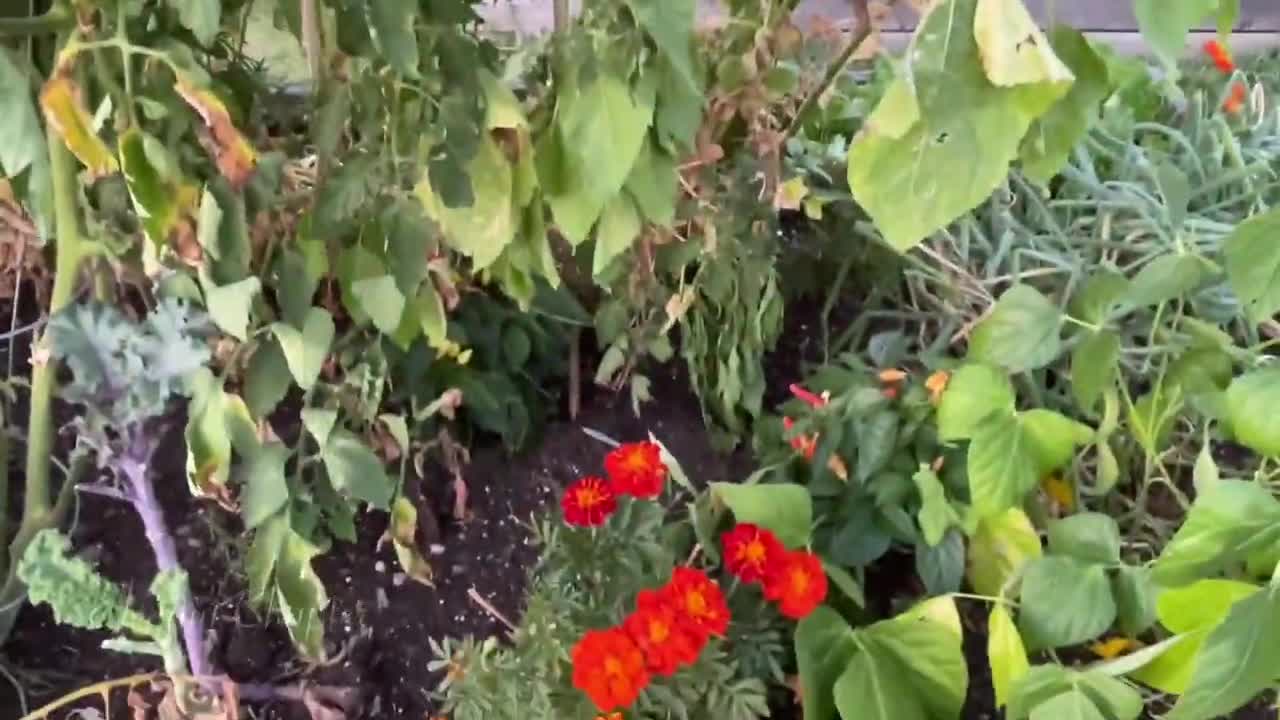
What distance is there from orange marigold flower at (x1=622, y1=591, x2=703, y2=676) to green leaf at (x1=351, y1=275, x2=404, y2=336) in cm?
22

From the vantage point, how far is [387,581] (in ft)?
3.04

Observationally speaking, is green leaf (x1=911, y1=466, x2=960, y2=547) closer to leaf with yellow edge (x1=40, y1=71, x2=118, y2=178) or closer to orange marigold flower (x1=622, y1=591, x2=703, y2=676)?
orange marigold flower (x1=622, y1=591, x2=703, y2=676)

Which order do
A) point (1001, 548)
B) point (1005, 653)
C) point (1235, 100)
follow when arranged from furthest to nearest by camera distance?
point (1235, 100) < point (1001, 548) < point (1005, 653)

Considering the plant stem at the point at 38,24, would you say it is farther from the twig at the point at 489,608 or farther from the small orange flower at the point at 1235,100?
the small orange flower at the point at 1235,100

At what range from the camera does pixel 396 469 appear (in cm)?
96

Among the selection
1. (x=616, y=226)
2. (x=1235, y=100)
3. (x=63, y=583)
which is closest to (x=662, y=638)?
(x=616, y=226)

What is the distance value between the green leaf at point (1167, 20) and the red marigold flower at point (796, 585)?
445mm

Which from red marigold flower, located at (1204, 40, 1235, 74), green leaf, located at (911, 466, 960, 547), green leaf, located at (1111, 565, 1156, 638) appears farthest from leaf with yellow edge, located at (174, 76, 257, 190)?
red marigold flower, located at (1204, 40, 1235, 74)

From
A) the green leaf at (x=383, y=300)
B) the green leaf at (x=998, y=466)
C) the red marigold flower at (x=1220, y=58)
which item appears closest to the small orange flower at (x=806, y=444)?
the green leaf at (x=998, y=466)

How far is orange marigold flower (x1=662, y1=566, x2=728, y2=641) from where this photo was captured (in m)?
0.69

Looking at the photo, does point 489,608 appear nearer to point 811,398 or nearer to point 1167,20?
point 811,398

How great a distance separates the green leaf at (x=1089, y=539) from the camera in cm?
77

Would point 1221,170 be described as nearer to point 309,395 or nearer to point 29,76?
point 309,395

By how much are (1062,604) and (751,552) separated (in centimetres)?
19
